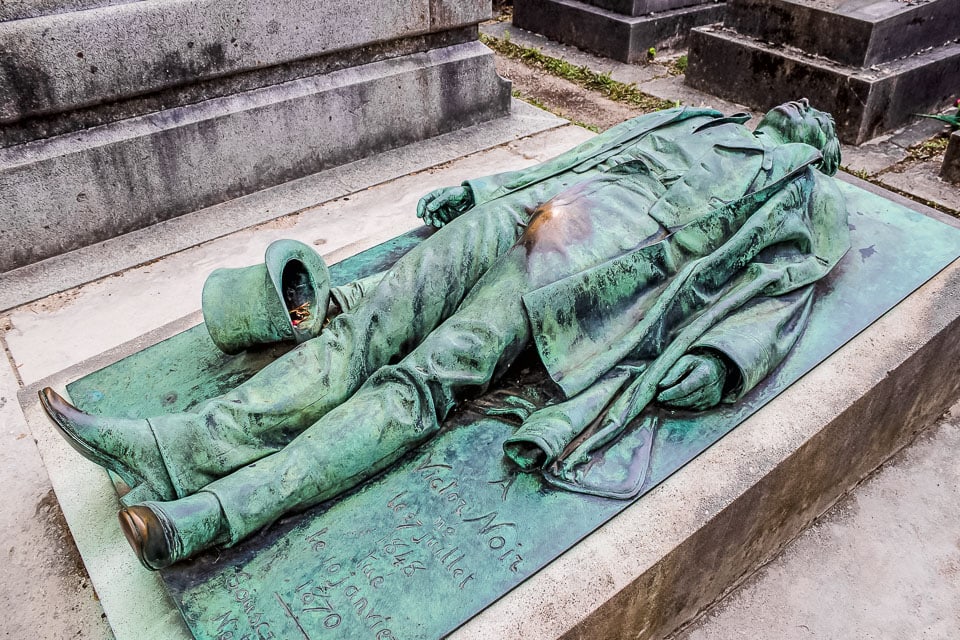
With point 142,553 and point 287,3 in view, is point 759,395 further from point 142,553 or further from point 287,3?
point 287,3

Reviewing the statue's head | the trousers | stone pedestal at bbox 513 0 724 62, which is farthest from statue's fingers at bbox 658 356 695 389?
stone pedestal at bbox 513 0 724 62

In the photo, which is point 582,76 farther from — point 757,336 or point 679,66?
point 757,336

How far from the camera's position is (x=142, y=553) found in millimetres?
1807

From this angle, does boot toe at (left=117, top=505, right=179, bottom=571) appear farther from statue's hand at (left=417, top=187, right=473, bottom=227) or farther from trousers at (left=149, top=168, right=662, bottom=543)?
statue's hand at (left=417, top=187, right=473, bottom=227)

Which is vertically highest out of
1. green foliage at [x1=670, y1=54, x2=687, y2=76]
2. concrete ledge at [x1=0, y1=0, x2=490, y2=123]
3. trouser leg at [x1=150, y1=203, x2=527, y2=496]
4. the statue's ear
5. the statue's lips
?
concrete ledge at [x1=0, y1=0, x2=490, y2=123]

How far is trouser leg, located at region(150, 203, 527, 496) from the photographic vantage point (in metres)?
2.08

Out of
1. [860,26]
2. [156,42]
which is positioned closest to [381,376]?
[156,42]

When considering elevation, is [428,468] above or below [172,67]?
below

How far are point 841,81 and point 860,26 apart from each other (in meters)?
0.37

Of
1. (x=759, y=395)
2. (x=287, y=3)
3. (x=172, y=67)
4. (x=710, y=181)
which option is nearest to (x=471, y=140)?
(x=287, y=3)

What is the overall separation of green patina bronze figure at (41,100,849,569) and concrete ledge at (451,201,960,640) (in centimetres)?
15

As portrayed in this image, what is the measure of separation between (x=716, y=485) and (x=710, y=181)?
1025mm

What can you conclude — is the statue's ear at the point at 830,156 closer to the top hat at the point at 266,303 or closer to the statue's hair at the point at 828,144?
the statue's hair at the point at 828,144

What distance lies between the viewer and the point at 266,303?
2.55 meters
